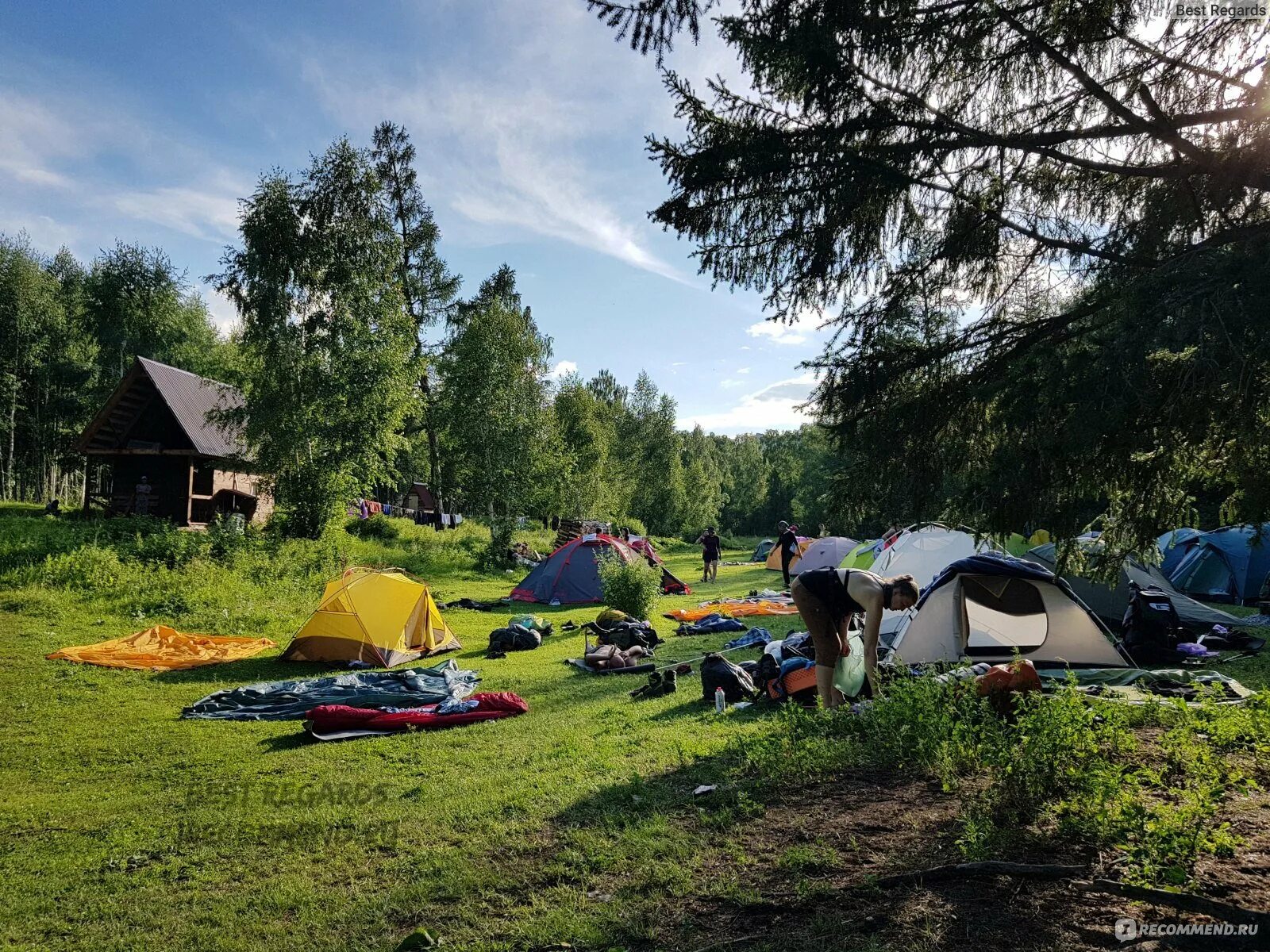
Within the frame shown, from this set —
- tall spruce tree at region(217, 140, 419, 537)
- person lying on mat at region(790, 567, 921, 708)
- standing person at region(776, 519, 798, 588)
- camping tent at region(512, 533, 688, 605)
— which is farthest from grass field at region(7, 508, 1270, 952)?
standing person at region(776, 519, 798, 588)

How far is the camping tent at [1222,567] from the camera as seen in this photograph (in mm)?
13867

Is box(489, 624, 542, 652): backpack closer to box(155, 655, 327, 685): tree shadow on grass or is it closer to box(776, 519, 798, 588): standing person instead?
box(155, 655, 327, 685): tree shadow on grass

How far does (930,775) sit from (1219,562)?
14038mm

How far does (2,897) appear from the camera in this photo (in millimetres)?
3764

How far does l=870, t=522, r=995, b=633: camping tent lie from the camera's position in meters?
10.9

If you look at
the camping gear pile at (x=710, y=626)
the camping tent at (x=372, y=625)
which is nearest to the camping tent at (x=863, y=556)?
the camping gear pile at (x=710, y=626)

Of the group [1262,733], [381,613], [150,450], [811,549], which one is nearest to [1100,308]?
[1262,733]

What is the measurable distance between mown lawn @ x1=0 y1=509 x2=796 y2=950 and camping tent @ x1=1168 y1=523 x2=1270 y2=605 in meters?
12.4

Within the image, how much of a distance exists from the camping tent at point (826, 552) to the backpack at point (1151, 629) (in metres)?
10.5

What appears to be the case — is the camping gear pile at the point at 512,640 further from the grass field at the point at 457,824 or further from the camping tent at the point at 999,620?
the camping tent at the point at 999,620

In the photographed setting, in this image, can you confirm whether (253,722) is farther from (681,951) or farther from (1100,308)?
(1100,308)

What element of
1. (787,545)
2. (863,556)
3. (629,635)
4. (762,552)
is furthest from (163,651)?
(762,552)

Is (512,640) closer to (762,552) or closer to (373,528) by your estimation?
(373,528)

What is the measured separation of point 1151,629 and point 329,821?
9.66m
